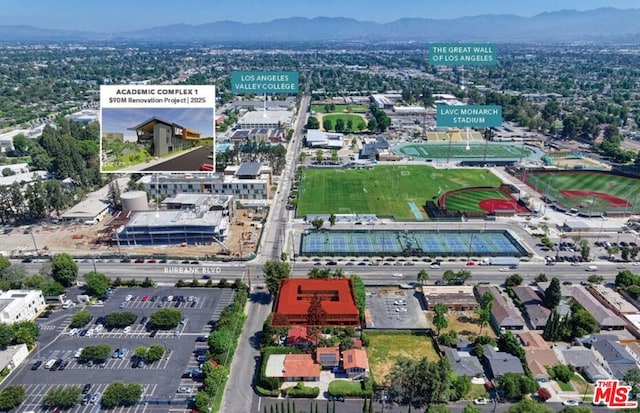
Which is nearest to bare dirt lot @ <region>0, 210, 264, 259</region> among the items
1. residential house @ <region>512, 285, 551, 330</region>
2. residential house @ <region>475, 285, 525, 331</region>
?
residential house @ <region>475, 285, 525, 331</region>

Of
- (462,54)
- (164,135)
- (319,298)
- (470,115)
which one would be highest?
(462,54)

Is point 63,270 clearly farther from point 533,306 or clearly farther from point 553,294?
point 553,294

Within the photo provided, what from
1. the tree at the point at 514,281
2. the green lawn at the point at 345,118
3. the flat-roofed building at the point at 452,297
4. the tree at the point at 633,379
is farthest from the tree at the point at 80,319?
the green lawn at the point at 345,118

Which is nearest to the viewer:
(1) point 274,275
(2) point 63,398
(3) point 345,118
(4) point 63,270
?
(2) point 63,398

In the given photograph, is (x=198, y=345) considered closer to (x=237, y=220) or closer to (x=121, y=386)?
(x=121, y=386)

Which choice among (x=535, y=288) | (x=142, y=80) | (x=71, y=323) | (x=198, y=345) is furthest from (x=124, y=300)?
(x=142, y=80)

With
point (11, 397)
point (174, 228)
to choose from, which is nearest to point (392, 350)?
point (11, 397)

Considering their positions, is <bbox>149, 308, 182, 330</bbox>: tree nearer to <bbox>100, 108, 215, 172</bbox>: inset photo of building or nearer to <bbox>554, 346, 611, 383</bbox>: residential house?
<bbox>100, 108, 215, 172</bbox>: inset photo of building
